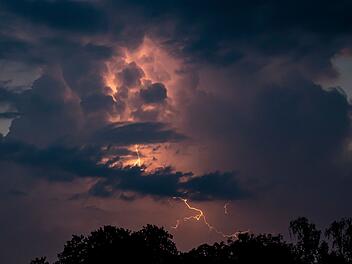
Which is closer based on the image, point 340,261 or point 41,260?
point 340,261

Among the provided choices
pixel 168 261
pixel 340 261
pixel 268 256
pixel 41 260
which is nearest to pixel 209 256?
pixel 168 261

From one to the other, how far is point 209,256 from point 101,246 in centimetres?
1748

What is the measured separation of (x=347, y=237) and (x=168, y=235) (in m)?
29.8

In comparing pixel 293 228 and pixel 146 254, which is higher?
pixel 293 228

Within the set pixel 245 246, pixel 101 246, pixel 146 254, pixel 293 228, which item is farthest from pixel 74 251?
pixel 293 228

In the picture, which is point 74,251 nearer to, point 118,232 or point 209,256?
point 118,232

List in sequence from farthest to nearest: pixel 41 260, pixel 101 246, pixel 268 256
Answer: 1. pixel 41 260
2. pixel 101 246
3. pixel 268 256

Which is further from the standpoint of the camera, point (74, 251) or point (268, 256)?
point (74, 251)

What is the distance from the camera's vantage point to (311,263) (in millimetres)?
97750

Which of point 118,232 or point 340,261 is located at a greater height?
point 118,232

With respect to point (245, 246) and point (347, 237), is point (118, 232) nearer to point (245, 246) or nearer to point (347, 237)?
point (245, 246)

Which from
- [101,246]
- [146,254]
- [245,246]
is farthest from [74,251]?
[245,246]

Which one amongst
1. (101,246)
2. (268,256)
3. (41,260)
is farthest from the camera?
(41,260)

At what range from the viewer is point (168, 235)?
321ft
